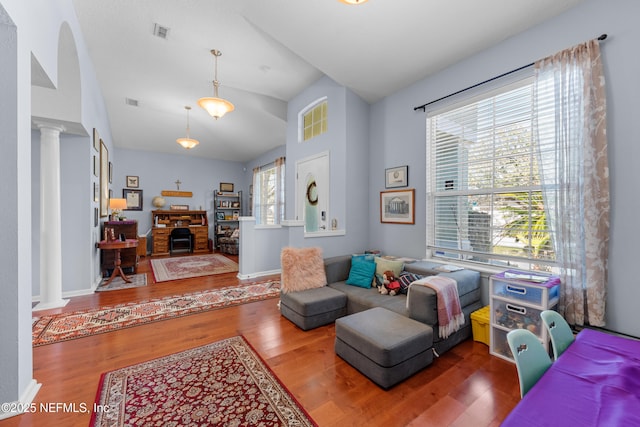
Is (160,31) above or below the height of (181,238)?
above

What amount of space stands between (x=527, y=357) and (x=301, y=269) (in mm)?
2404

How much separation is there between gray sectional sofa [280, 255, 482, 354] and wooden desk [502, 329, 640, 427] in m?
1.09

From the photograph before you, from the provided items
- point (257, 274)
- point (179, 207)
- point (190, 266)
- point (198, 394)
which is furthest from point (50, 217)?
point (179, 207)

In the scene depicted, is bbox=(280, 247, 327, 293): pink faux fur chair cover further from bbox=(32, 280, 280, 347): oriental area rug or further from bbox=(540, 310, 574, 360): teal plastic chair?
bbox=(540, 310, 574, 360): teal plastic chair

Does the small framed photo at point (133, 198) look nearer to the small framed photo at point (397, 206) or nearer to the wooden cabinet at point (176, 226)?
the wooden cabinet at point (176, 226)

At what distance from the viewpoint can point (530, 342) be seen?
109cm

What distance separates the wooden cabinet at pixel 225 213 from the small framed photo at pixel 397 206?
18.3 feet

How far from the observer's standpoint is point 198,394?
71.7 inches

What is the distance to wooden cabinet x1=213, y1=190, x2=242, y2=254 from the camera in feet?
28.0

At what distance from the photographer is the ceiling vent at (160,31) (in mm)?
3337

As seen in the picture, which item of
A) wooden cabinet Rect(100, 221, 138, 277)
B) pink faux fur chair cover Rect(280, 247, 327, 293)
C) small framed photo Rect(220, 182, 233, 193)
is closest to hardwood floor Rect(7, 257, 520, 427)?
pink faux fur chair cover Rect(280, 247, 327, 293)

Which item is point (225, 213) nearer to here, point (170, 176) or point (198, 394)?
point (170, 176)

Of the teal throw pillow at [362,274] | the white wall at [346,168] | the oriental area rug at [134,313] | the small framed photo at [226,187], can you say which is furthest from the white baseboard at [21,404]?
the small framed photo at [226,187]

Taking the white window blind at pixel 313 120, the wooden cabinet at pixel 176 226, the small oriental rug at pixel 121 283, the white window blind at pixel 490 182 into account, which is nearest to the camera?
the white window blind at pixel 490 182
